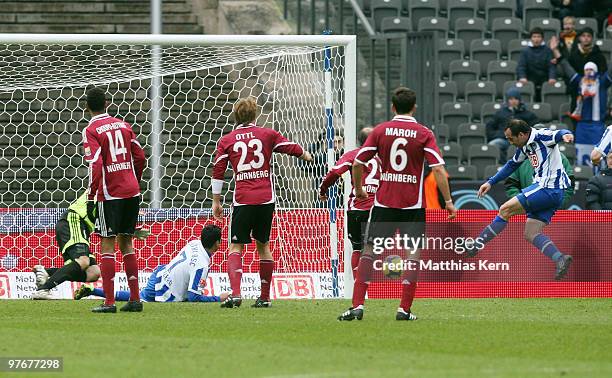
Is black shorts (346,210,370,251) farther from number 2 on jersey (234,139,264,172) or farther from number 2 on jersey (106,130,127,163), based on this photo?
number 2 on jersey (106,130,127,163)

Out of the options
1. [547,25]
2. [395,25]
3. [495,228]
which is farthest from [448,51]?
[495,228]

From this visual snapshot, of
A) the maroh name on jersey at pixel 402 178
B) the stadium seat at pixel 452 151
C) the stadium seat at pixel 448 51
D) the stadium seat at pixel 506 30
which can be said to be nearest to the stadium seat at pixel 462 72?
the stadium seat at pixel 448 51

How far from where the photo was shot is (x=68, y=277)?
42.2 feet

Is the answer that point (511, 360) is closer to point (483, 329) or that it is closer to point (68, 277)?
point (483, 329)

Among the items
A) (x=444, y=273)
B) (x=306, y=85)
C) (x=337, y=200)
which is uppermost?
(x=306, y=85)

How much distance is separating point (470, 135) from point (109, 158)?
35.0 feet

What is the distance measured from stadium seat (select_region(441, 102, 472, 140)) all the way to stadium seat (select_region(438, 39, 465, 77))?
1.14 m

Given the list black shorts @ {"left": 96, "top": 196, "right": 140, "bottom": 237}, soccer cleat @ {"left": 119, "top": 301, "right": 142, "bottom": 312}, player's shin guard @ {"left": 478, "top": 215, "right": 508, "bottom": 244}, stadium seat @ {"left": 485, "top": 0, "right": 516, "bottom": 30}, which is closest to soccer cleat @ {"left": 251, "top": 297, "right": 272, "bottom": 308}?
soccer cleat @ {"left": 119, "top": 301, "right": 142, "bottom": 312}

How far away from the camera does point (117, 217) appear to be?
440 inches

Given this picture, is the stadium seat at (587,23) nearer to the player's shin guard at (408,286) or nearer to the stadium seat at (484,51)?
the stadium seat at (484,51)

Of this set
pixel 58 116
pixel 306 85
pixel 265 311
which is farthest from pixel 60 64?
pixel 265 311

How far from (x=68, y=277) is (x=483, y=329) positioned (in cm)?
488

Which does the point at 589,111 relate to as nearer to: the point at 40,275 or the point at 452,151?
the point at 452,151

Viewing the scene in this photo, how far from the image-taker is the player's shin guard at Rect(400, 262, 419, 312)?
33.9 ft
